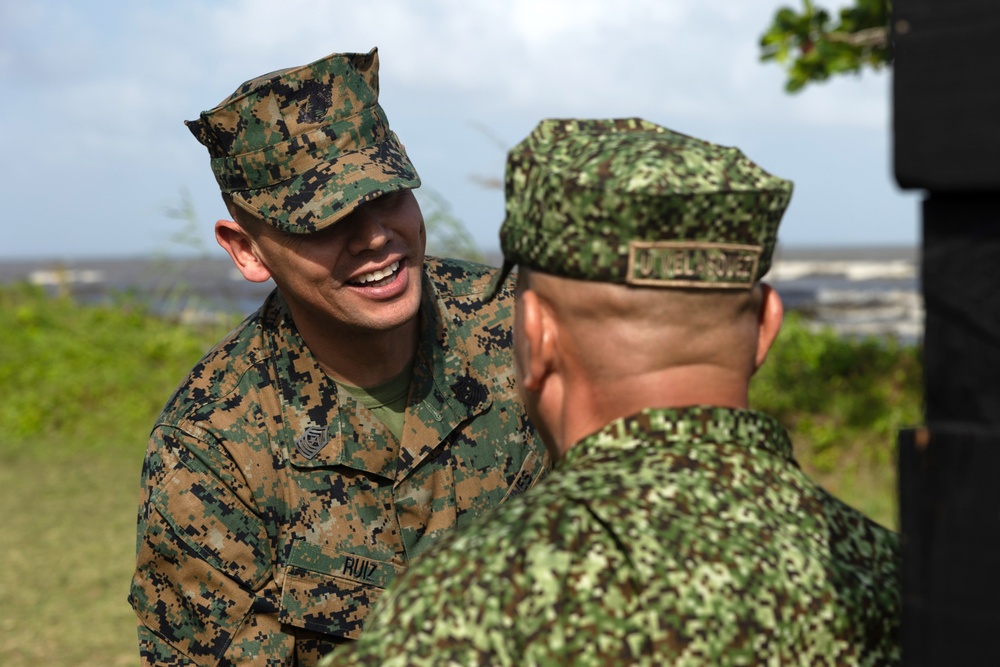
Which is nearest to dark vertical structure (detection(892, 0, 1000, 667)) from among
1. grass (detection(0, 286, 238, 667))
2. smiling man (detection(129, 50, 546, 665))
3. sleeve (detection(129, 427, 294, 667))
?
smiling man (detection(129, 50, 546, 665))

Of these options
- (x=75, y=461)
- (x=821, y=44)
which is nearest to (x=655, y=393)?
(x=821, y=44)

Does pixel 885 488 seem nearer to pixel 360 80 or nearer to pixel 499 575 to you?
pixel 360 80

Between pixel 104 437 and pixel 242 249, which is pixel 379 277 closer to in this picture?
pixel 242 249

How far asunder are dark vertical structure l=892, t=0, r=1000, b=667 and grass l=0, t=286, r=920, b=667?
5.17 metres

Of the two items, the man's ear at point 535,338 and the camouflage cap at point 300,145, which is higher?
the camouflage cap at point 300,145

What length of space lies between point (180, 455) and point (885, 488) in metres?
5.33

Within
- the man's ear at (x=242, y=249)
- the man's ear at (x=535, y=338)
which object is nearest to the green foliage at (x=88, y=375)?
the man's ear at (x=242, y=249)

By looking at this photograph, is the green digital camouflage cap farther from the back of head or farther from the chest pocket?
the chest pocket

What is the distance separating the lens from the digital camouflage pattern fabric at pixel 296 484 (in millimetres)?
2941

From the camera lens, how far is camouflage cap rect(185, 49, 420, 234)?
2.96 m

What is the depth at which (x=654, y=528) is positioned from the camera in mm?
1507

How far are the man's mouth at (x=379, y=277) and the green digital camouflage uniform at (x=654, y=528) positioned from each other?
1323 mm

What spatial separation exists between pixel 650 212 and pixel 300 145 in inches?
65.2

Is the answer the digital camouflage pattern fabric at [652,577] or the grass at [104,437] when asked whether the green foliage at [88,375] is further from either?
the digital camouflage pattern fabric at [652,577]
